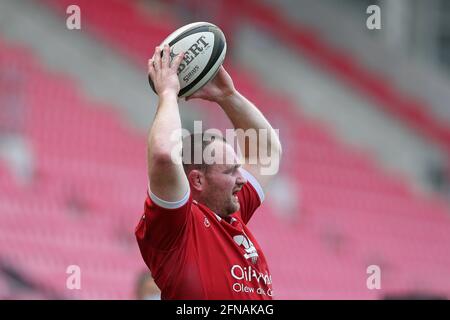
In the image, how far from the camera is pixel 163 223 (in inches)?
167

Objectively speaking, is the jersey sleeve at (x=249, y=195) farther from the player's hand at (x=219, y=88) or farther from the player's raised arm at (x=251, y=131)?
the player's hand at (x=219, y=88)

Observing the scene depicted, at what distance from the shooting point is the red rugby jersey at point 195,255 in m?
4.27

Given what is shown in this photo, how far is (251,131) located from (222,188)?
2.11 ft

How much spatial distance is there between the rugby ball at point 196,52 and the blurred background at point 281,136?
227 centimetres

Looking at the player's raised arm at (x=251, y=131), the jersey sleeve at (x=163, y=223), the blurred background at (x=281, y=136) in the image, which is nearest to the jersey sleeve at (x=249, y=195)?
the player's raised arm at (x=251, y=131)

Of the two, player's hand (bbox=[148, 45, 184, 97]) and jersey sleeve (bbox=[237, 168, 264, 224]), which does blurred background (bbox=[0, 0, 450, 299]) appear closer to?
jersey sleeve (bbox=[237, 168, 264, 224])

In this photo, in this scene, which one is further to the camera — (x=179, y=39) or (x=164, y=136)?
(x=179, y=39)

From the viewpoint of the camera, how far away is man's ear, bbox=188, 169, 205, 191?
4.77 metres

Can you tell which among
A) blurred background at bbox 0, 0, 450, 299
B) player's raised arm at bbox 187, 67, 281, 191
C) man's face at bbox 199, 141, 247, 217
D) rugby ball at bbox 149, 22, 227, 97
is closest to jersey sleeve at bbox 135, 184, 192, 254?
man's face at bbox 199, 141, 247, 217

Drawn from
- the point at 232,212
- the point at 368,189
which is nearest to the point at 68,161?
the point at 368,189

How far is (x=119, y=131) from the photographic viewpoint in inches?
462

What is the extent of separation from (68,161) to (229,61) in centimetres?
351
